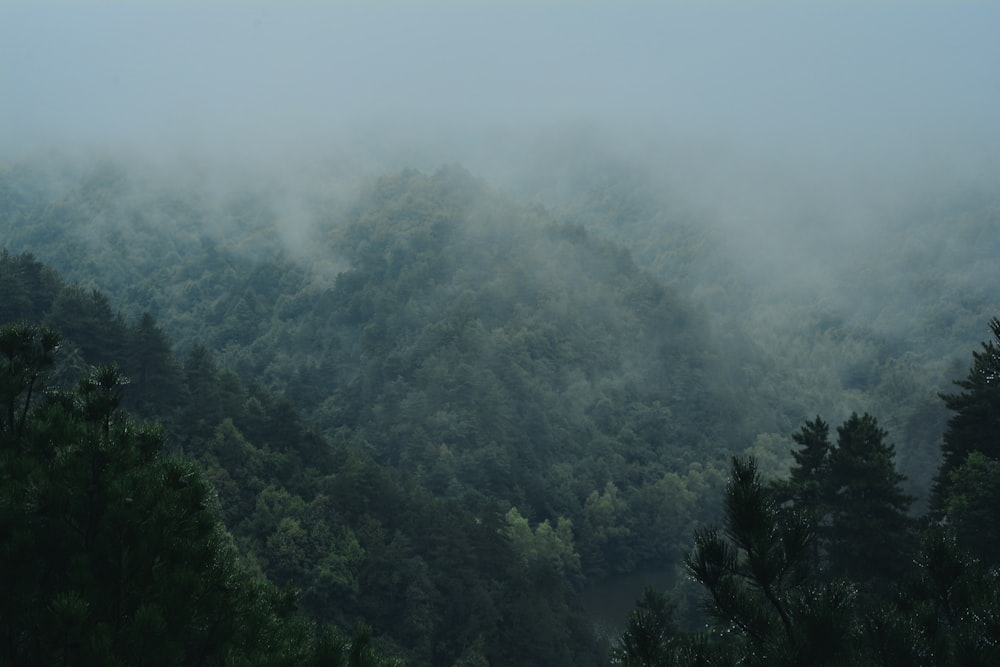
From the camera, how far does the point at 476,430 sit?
6738 centimetres

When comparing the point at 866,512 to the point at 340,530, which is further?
the point at 340,530

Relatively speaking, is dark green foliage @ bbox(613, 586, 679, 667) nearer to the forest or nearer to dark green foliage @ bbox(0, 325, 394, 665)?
the forest

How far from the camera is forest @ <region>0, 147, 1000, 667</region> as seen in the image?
214 inches

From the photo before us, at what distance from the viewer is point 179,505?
5.94 metres

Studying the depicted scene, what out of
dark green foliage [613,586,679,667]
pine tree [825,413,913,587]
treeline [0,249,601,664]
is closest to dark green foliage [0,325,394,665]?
dark green foliage [613,586,679,667]

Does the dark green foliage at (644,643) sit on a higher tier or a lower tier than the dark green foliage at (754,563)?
lower

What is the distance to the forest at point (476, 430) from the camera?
214 inches

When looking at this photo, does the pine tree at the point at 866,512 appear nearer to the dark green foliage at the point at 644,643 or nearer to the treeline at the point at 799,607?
the treeline at the point at 799,607

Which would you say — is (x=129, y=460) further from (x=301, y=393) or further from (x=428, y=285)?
(x=428, y=285)

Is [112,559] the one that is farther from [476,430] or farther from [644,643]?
[476,430]

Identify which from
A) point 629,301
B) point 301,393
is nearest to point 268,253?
point 301,393

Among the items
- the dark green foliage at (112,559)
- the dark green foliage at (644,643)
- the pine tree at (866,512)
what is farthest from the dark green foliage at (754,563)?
the pine tree at (866,512)

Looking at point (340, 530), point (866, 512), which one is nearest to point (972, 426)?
point (866, 512)

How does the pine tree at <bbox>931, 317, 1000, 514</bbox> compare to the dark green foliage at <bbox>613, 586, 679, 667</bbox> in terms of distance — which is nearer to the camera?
the dark green foliage at <bbox>613, 586, 679, 667</bbox>
